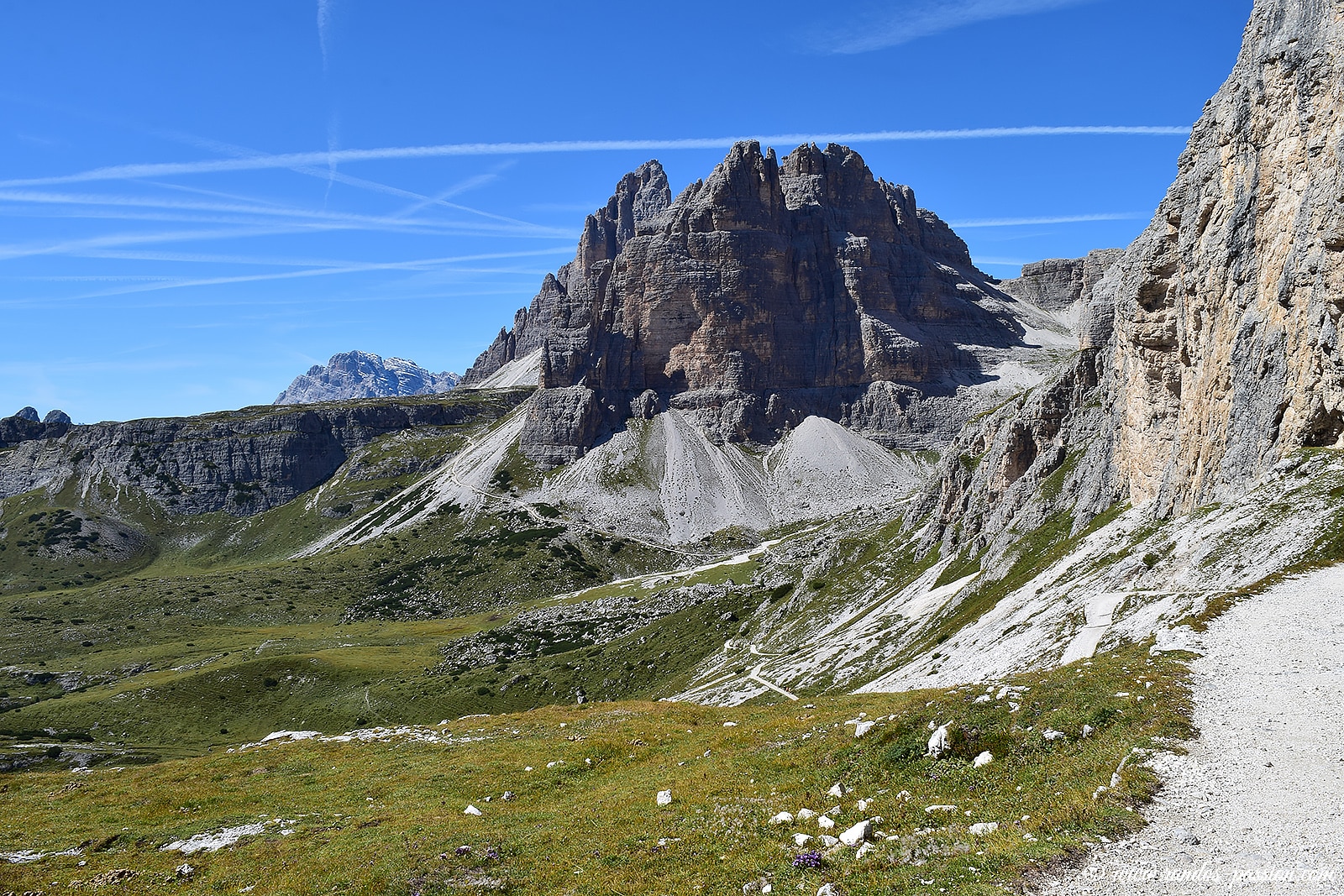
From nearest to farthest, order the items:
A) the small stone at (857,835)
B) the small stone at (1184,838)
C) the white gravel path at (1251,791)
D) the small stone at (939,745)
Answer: the white gravel path at (1251,791) → the small stone at (1184,838) → the small stone at (857,835) → the small stone at (939,745)

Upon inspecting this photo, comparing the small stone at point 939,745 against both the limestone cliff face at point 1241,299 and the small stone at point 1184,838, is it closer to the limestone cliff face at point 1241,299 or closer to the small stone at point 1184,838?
the small stone at point 1184,838

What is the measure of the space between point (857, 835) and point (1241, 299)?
49.3 meters

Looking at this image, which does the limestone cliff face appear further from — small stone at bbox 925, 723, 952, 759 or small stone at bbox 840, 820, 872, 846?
small stone at bbox 840, 820, 872, 846

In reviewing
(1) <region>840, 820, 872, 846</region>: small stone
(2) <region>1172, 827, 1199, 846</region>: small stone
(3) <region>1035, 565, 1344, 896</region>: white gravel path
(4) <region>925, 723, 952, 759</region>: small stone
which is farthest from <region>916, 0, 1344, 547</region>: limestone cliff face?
(1) <region>840, 820, 872, 846</region>: small stone

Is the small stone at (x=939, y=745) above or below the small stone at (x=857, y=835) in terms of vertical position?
above

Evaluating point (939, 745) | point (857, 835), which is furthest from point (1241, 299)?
point (857, 835)

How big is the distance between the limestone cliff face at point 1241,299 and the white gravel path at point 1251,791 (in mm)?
26115

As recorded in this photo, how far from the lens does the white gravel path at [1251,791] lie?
12.6m

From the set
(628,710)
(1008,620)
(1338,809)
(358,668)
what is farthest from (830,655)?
(358,668)

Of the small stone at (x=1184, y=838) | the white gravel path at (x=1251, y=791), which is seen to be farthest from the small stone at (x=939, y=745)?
the small stone at (x=1184, y=838)

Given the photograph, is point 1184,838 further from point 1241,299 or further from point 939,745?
point 1241,299

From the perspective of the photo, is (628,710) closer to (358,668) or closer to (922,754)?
(922,754)

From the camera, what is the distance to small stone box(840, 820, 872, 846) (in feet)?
51.8

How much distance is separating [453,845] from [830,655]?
5965 centimetres
